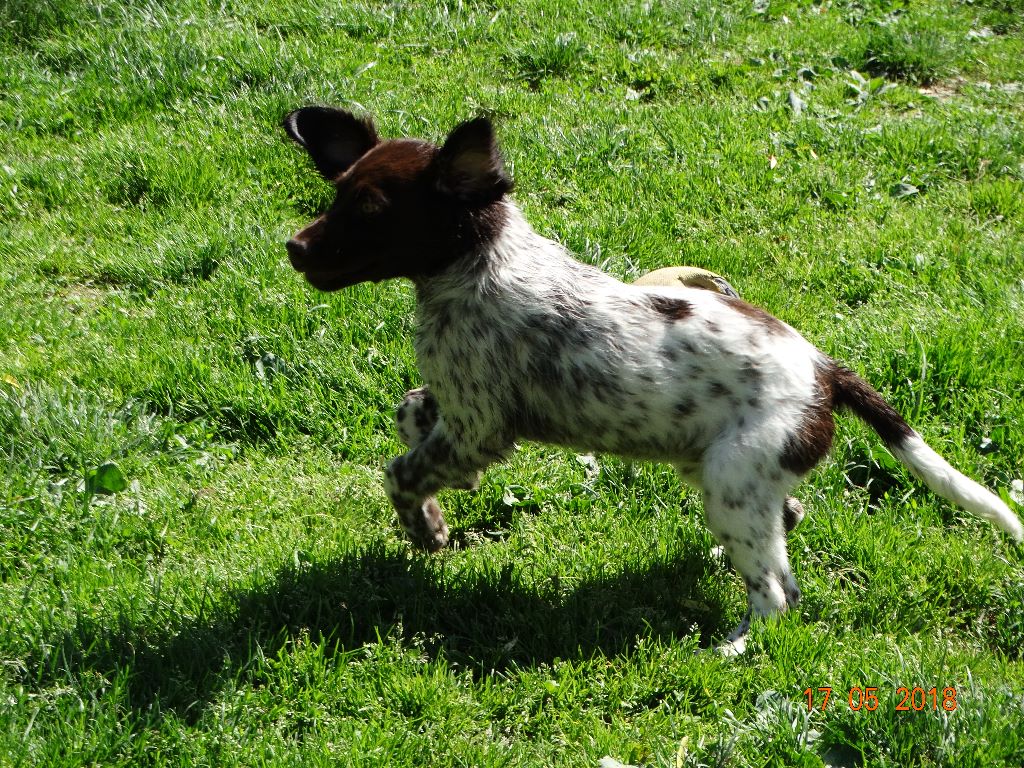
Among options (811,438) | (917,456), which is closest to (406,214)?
(811,438)

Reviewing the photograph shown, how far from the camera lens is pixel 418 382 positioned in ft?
17.3

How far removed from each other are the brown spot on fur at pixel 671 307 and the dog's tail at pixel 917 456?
59 cm

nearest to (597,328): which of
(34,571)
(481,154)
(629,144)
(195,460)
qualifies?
(481,154)

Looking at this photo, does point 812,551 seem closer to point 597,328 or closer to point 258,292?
point 597,328

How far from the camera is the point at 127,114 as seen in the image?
712cm

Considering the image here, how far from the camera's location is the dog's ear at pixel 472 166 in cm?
379

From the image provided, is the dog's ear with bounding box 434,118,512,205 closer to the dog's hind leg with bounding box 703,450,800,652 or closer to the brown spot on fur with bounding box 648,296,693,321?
the brown spot on fur with bounding box 648,296,693,321

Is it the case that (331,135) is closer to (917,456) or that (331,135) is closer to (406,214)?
(406,214)

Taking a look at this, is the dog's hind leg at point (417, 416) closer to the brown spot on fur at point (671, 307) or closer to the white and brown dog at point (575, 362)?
the white and brown dog at point (575, 362)

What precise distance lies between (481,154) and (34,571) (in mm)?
2249

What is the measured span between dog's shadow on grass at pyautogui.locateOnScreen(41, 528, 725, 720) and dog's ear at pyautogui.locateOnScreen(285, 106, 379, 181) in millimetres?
1537
